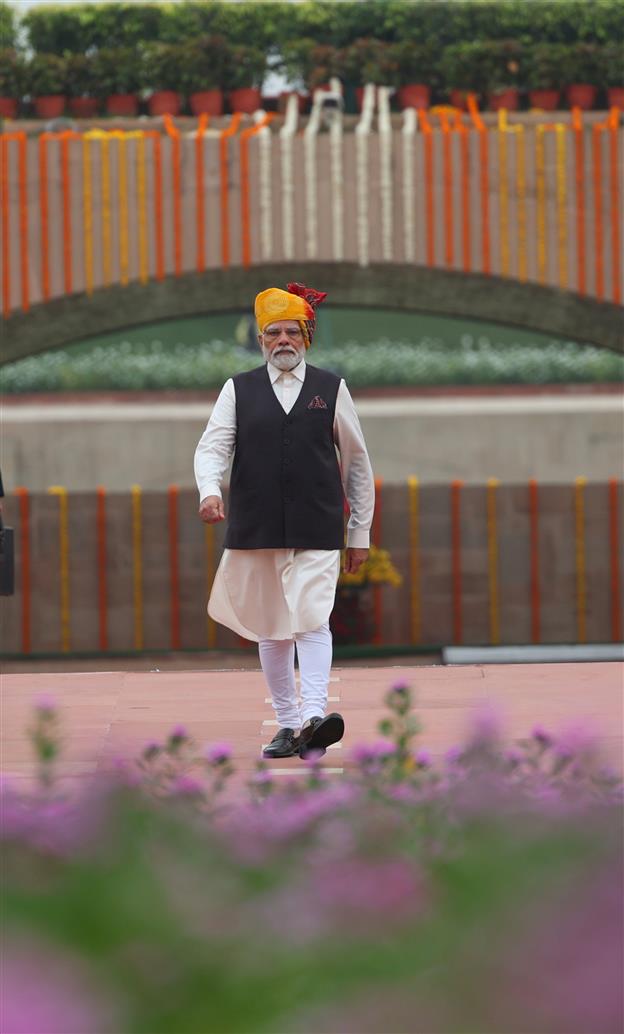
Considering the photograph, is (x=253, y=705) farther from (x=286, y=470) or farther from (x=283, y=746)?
(x=286, y=470)

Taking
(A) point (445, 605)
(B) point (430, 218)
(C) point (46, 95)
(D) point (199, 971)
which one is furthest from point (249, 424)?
(C) point (46, 95)

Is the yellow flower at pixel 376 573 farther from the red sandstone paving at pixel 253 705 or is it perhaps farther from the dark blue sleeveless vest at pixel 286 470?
the dark blue sleeveless vest at pixel 286 470

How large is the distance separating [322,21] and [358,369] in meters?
7.08

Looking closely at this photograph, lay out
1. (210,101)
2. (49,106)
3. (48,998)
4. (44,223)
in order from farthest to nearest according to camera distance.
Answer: (49,106), (210,101), (44,223), (48,998)

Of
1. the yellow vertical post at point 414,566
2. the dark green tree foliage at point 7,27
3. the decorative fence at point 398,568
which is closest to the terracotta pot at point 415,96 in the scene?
the dark green tree foliage at point 7,27

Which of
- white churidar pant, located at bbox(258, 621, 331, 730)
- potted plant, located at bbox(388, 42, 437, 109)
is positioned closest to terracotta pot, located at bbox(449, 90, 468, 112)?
potted plant, located at bbox(388, 42, 437, 109)

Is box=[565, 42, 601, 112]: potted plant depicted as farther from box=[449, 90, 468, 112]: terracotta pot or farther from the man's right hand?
the man's right hand

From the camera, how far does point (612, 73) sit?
2159 centimetres

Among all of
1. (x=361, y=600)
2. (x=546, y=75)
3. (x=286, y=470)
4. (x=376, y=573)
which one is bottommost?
(x=361, y=600)

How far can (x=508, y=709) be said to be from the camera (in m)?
6.43

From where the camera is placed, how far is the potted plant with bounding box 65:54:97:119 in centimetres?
2105

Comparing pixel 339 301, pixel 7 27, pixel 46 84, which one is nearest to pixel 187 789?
pixel 339 301

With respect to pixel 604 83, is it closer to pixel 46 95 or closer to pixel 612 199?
pixel 612 199

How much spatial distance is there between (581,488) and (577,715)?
9547 millimetres
